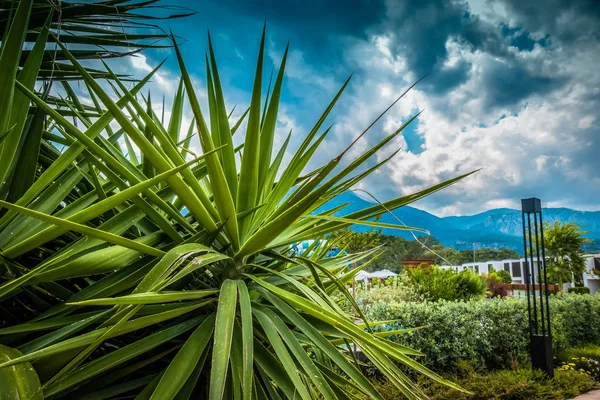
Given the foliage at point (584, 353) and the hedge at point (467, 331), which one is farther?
the foliage at point (584, 353)

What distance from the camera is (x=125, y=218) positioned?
3.90 ft

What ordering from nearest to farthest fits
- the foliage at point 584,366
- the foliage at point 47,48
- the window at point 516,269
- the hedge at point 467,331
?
the foliage at point 47,48 → the hedge at point 467,331 → the foliage at point 584,366 → the window at point 516,269

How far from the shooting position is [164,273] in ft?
2.96

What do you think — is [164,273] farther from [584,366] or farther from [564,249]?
[564,249]

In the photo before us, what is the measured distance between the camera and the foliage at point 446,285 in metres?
9.24

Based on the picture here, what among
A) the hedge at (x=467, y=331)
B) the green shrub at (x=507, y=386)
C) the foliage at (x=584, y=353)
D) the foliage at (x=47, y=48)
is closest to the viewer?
the foliage at (x=47, y=48)

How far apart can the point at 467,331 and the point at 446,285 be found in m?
3.34

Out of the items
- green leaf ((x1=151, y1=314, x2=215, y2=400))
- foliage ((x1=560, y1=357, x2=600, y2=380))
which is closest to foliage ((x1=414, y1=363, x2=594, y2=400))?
foliage ((x1=560, y1=357, x2=600, y2=380))

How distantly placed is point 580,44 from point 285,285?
69.0 meters

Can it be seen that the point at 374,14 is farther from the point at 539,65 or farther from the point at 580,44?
the point at 580,44

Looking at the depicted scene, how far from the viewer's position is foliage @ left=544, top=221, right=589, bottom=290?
19781 mm

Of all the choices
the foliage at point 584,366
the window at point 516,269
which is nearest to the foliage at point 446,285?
the foliage at point 584,366

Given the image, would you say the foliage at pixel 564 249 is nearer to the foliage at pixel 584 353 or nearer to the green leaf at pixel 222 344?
the foliage at pixel 584 353

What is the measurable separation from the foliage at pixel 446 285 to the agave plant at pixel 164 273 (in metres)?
8.44
